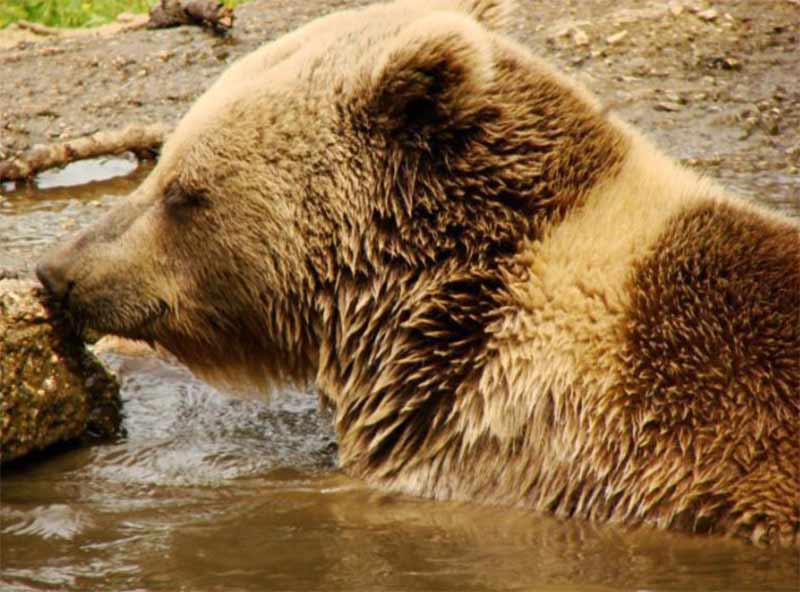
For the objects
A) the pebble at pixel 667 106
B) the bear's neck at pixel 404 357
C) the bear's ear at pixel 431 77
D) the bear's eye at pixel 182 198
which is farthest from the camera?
the pebble at pixel 667 106

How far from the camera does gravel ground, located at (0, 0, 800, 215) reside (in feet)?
31.0

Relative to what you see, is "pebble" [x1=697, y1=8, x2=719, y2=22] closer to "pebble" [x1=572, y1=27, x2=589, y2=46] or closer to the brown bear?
"pebble" [x1=572, y1=27, x2=589, y2=46]

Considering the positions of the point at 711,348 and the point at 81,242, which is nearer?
the point at 711,348

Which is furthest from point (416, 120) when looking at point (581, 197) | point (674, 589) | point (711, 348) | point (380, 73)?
point (674, 589)

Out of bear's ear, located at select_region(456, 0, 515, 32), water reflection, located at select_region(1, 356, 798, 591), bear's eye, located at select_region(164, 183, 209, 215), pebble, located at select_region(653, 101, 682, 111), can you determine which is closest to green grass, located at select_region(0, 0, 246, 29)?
pebble, located at select_region(653, 101, 682, 111)

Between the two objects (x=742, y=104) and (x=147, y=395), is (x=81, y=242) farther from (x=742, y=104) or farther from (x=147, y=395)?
(x=742, y=104)

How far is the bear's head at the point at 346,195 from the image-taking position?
470 cm

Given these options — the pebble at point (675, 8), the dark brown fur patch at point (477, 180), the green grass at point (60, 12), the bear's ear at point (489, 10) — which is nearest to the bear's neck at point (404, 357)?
the dark brown fur patch at point (477, 180)

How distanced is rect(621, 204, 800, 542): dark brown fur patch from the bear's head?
507 millimetres

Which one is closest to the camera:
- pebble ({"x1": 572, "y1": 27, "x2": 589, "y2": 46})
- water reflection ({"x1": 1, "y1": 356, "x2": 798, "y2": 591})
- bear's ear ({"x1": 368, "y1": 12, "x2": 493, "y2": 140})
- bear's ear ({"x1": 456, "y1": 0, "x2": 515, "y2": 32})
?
water reflection ({"x1": 1, "y1": 356, "x2": 798, "y2": 591})

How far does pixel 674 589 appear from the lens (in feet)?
12.9

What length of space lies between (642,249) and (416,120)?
890 millimetres

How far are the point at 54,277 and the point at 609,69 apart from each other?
6342mm

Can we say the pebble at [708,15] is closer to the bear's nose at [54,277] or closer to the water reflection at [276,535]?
the water reflection at [276,535]
